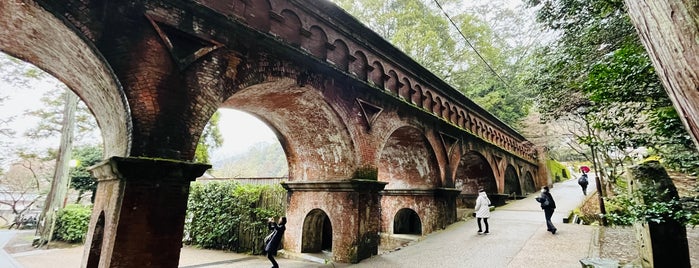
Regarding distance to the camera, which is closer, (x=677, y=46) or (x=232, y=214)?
(x=677, y=46)

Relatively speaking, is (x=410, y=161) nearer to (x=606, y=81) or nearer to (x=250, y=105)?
(x=250, y=105)

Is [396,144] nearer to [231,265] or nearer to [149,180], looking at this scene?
[231,265]

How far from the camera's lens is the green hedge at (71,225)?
1314 centimetres

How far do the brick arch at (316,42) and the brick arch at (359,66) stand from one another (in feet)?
3.40

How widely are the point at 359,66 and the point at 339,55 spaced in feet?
2.68

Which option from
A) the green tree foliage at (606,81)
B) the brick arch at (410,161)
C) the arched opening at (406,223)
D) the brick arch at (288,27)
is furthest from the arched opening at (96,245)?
the arched opening at (406,223)

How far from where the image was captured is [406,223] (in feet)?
41.0

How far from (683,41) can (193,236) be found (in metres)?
13.0

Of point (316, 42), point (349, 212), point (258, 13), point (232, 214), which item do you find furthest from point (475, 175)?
point (258, 13)

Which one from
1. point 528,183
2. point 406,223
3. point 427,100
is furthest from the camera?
point 528,183

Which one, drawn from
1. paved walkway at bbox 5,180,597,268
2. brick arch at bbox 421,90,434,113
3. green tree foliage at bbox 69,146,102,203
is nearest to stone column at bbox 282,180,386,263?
paved walkway at bbox 5,180,597,268

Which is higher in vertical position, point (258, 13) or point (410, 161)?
point (258, 13)

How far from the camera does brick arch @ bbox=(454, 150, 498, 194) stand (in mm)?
15539

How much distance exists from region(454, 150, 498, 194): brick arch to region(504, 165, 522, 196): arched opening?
199 inches
